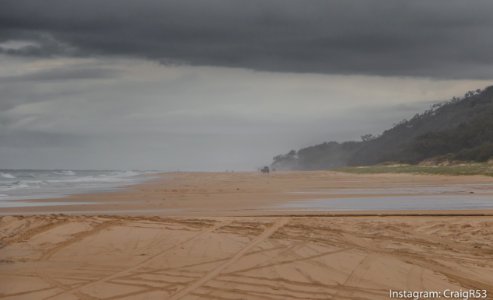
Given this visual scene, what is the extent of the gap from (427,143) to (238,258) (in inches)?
3239

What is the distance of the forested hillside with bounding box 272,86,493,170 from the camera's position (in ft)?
259

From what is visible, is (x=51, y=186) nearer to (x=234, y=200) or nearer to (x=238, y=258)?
(x=234, y=200)

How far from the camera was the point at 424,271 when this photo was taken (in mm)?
8445

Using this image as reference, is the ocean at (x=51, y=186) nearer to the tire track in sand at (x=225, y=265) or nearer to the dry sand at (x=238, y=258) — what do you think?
the dry sand at (x=238, y=258)

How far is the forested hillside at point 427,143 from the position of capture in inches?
3105

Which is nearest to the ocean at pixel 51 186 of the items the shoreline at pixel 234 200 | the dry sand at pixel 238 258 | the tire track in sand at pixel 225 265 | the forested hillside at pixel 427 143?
the shoreline at pixel 234 200

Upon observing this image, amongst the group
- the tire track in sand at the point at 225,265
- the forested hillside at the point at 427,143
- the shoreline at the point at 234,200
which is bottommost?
the tire track in sand at the point at 225,265

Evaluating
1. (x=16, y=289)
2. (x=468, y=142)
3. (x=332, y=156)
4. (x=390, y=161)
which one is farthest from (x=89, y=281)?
(x=332, y=156)

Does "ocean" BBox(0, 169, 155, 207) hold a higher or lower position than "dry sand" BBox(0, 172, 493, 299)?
higher

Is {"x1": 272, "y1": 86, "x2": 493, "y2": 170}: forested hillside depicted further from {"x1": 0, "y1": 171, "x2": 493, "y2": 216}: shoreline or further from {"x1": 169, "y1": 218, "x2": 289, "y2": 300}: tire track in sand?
{"x1": 169, "y1": 218, "x2": 289, "y2": 300}: tire track in sand

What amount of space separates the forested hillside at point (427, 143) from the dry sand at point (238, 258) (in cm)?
5503

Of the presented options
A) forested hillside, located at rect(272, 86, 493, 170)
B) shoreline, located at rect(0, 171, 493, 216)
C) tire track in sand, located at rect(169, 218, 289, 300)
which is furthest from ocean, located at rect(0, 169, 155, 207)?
forested hillside, located at rect(272, 86, 493, 170)

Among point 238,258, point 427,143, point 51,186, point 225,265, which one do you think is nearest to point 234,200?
point 238,258

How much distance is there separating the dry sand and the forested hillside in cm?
5503
